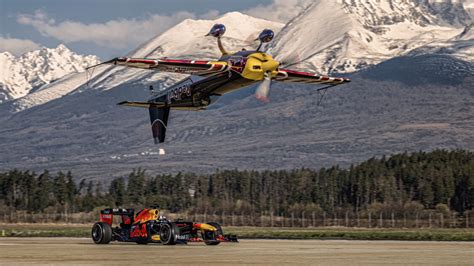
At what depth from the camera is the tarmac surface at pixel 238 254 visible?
5141 centimetres

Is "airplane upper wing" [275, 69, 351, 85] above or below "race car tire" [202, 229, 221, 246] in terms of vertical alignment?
above

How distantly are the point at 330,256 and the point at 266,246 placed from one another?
11.2 m

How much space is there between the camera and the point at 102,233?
2785 inches

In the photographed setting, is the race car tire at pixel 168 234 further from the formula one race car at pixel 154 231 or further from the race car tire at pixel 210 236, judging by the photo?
the race car tire at pixel 210 236

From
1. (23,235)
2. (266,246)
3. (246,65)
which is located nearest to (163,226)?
(266,246)

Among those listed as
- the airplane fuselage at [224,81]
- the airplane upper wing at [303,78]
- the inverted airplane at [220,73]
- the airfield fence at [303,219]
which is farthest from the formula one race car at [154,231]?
the airfield fence at [303,219]

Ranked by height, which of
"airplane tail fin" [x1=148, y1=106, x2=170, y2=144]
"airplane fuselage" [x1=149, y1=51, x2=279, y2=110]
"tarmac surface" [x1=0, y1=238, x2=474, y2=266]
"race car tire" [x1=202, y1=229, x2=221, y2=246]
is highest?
"airplane fuselage" [x1=149, y1=51, x2=279, y2=110]

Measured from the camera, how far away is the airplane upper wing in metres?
84.2

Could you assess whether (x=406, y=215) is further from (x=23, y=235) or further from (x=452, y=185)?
(x=23, y=235)

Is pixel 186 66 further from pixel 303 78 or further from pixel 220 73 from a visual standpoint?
pixel 303 78

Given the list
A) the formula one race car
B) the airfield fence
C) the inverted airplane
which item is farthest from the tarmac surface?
the airfield fence

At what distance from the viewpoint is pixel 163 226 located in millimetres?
68812

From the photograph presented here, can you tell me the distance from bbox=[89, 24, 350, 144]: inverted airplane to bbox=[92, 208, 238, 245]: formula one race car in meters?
11.2

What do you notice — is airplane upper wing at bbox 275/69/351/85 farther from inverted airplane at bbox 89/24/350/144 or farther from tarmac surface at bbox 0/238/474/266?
tarmac surface at bbox 0/238/474/266
